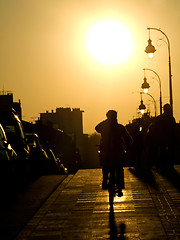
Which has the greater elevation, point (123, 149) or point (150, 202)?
point (123, 149)

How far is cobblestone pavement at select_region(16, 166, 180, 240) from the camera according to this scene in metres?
9.55

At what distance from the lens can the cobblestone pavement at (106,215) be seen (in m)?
9.55

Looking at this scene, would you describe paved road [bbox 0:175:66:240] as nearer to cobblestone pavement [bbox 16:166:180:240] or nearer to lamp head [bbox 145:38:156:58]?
cobblestone pavement [bbox 16:166:180:240]

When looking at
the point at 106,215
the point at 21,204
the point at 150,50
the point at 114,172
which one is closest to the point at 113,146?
the point at 114,172

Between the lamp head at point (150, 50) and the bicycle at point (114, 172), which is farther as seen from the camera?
the lamp head at point (150, 50)

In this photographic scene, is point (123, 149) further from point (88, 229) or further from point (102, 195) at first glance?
point (88, 229)

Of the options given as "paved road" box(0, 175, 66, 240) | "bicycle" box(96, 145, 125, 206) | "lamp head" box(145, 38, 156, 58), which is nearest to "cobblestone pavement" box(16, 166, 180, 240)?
"paved road" box(0, 175, 66, 240)

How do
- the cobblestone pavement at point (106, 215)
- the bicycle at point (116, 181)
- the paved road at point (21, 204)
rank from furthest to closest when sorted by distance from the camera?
the bicycle at point (116, 181) < the paved road at point (21, 204) < the cobblestone pavement at point (106, 215)

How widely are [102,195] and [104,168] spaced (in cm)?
127

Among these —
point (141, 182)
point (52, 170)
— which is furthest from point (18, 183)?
point (52, 170)

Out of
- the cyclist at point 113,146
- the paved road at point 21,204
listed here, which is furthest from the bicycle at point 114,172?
the paved road at point 21,204

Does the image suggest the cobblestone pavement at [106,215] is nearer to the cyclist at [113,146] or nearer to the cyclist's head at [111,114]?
the cyclist at [113,146]

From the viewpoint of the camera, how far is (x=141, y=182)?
17219 mm

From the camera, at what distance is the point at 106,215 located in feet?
37.2
